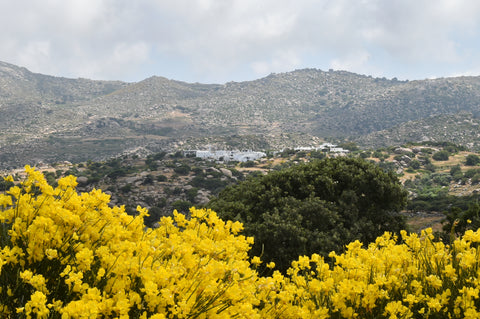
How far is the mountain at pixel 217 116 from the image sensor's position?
10075cm

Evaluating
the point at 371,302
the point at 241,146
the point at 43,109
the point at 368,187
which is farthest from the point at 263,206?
the point at 43,109

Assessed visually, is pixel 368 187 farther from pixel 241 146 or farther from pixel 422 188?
pixel 241 146

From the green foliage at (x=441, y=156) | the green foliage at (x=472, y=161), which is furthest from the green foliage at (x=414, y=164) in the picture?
the green foliage at (x=472, y=161)

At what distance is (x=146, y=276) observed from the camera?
8.32 feet

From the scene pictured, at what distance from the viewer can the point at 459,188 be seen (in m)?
37.0

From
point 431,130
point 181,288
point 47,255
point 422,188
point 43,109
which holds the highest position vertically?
point 43,109

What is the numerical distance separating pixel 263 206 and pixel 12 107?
145100mm

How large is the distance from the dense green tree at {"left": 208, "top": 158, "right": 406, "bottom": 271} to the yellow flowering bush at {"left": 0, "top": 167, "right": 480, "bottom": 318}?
6.05 m

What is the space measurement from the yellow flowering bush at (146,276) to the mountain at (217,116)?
90135 millimetres

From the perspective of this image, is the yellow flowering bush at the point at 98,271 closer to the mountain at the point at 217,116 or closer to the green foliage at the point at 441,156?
the green foliage at the point at 441,156

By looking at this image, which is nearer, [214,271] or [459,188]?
[214,271]

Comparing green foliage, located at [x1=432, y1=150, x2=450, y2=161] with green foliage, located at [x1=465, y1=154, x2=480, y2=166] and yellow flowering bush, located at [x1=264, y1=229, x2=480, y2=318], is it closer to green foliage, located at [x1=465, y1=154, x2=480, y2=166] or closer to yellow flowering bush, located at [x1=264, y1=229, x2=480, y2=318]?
green foliage, located at [x1=465, y1=154, x2=480, y2=166]

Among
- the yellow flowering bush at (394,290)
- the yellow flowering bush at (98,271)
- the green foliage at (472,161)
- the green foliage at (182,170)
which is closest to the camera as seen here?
the yellow flowering bush at (98,271)

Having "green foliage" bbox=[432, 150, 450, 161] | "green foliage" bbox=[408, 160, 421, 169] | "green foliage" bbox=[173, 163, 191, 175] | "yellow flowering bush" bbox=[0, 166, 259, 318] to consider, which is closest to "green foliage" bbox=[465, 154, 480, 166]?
"green foliage" bbox=[432, 150, 450, 161]
